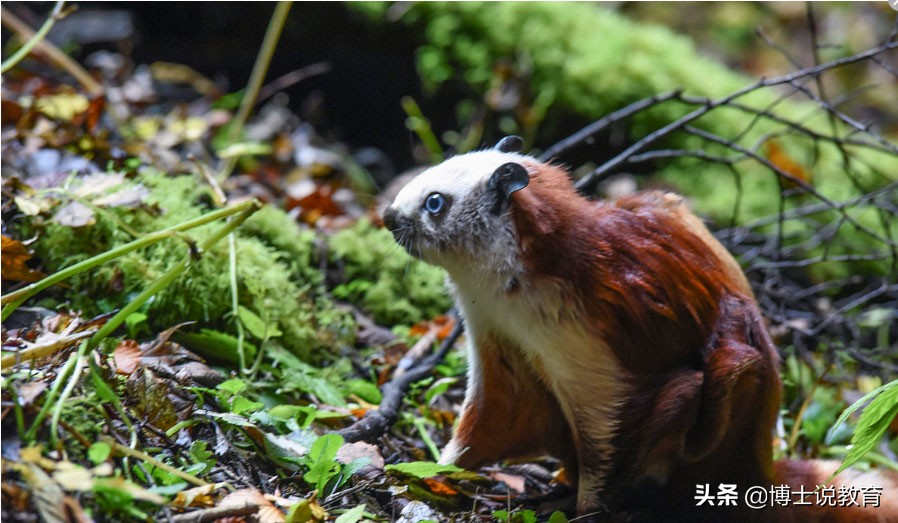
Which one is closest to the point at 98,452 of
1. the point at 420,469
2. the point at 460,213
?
the point at 420,469

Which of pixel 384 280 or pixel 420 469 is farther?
pixel 384 280

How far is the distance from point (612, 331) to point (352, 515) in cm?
101

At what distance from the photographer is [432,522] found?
248cm

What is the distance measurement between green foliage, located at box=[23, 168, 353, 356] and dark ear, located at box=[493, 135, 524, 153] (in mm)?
1006

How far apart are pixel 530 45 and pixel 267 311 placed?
133 inches

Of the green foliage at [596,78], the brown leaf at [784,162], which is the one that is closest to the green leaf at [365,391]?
the green foliage at [596,78]

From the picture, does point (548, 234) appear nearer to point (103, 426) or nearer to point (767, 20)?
point (103, 426)

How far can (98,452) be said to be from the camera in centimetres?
201

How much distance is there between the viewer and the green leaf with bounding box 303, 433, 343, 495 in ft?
8.27

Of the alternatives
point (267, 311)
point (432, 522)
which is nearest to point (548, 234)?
point (432, 522)

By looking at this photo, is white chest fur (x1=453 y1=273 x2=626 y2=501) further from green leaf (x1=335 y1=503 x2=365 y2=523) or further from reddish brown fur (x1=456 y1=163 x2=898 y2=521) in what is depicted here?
green leaf (x1=335 y1=503 x2=365 y2=523)

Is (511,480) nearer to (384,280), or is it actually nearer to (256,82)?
(384,280)

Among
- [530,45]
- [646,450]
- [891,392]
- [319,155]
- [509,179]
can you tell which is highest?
[530,45]

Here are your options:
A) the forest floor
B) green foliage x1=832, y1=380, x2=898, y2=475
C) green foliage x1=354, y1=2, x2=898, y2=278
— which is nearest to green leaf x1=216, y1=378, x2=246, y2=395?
the forest floor
